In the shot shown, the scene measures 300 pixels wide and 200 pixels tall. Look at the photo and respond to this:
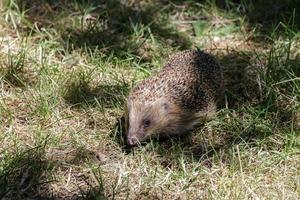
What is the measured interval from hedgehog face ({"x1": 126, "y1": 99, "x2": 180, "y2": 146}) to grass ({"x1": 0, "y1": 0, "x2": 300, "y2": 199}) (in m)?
0.09

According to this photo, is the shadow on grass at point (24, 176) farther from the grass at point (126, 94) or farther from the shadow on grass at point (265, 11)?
the shadow on grass at point (265, 11)

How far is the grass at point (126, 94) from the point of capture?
431 cm

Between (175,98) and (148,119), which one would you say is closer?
(148,119)

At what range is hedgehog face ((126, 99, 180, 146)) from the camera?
4.64 m

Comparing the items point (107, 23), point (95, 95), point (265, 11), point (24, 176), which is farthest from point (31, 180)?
point (265, 11)

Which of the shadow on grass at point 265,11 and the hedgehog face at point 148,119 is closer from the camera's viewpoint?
the hedgehog face at point 148,119

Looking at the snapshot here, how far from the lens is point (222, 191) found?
13.9 feet

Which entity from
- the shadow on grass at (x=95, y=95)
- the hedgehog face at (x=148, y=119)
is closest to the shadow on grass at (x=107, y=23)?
the shadow on grass at (x=95, y=95)

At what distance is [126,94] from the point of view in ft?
17.1

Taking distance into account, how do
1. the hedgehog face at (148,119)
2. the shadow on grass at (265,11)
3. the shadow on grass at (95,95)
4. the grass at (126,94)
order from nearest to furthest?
the grass at (126,94) → the hedgehog face at (148,119) → the shadow on grass at (95,95) → the shadow on grass at (265,11)

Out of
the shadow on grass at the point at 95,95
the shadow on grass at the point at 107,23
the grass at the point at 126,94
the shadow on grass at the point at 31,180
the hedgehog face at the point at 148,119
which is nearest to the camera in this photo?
the shadow on grass at the point at 31,180

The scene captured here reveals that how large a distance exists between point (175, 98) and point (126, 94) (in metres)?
0.49

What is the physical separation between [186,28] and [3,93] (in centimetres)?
201

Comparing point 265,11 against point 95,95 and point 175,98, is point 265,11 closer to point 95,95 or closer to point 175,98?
point 175,98
